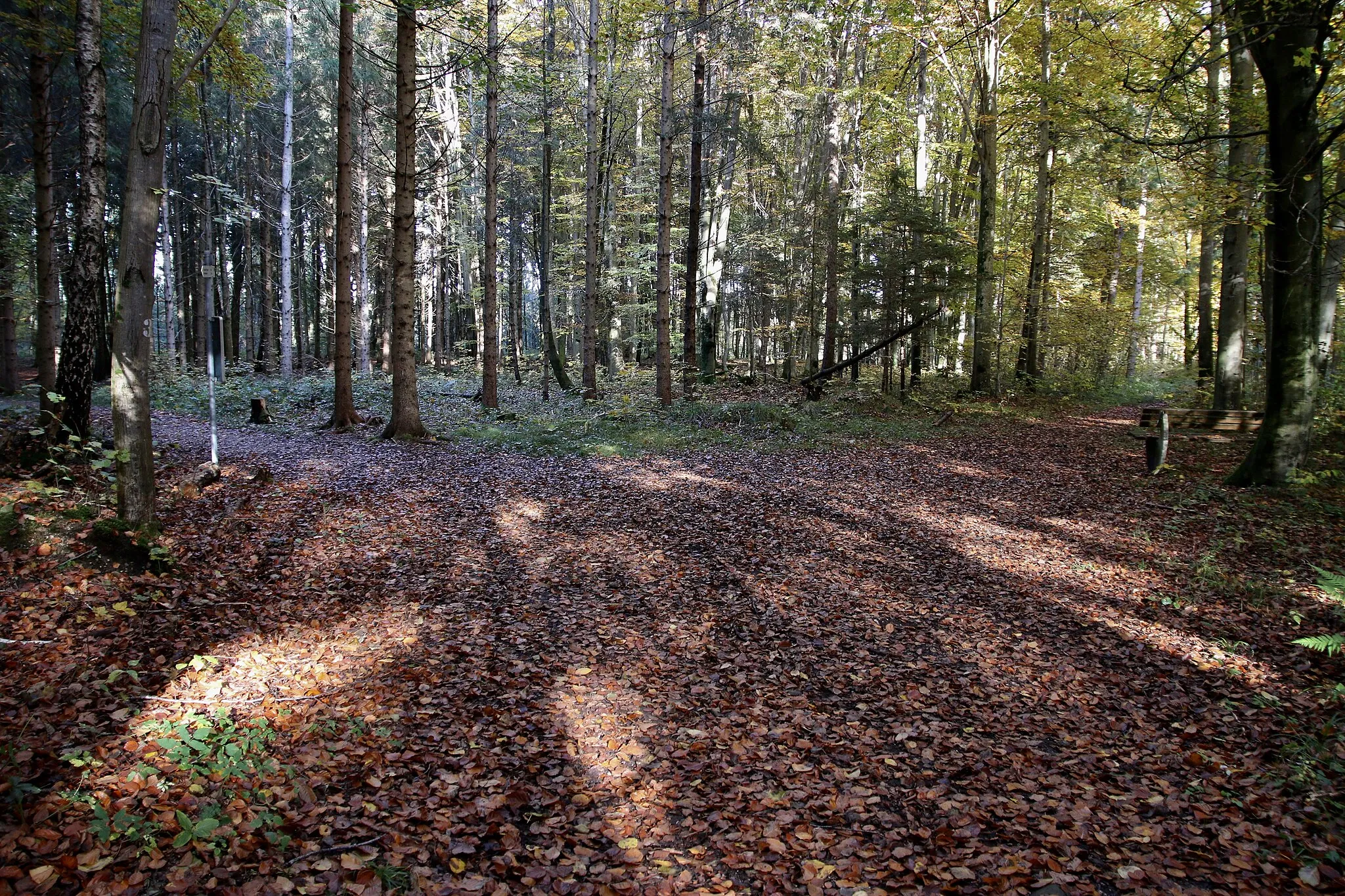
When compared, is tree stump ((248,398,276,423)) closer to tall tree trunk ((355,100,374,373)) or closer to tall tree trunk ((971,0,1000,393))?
tall tree trunk ((355,100,374,373))

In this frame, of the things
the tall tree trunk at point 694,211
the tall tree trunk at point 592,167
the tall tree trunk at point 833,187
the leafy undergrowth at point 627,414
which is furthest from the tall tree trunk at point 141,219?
the tall tree trunk at point 833,187

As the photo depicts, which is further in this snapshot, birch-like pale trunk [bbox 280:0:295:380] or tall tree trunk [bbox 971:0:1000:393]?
birch-like pale trunk [bbox 280:0:295:380]

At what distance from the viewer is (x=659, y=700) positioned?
4.98 meters

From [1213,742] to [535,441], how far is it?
11202mm

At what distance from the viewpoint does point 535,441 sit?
43.7ft

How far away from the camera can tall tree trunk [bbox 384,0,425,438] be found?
11562 millimetres

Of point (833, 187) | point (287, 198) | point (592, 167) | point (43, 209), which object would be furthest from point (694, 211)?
point (287, 198)

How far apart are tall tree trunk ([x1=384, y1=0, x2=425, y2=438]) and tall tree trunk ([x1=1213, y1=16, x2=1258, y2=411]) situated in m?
14.0

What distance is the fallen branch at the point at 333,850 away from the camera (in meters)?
3.16

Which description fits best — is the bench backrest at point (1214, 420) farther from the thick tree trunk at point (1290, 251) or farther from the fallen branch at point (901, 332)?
the fallen branch at point (901, 332)

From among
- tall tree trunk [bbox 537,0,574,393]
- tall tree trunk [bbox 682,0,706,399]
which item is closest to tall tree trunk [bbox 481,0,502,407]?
tall tree trunk [bbox 537,0,574,393]

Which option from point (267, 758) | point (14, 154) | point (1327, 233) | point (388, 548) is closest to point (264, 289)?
point (14, 154)

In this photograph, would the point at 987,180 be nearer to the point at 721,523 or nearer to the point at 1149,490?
the point at 1149,490

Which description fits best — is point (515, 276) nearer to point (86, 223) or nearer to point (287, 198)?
point (287, 198)
